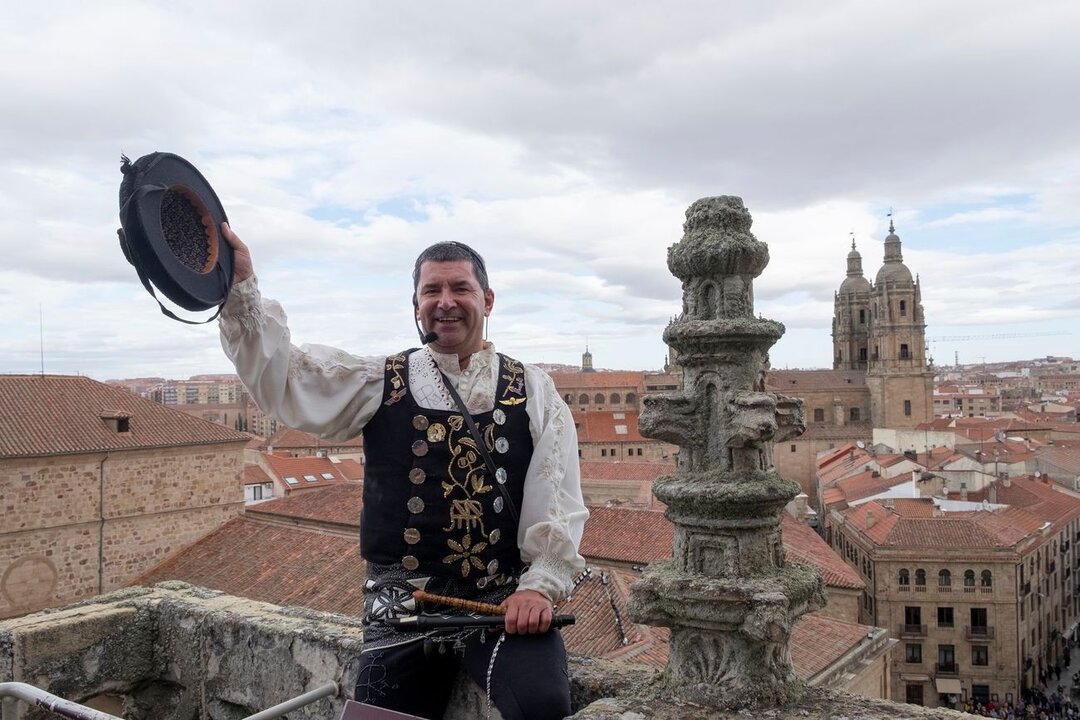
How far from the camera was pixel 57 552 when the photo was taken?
53.1 feet

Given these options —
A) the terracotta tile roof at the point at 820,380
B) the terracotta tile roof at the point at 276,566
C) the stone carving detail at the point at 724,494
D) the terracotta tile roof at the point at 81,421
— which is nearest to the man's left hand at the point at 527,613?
the stone carving detail at the point at 724,494

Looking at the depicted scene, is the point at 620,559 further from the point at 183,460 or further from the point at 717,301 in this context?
the point at 717,301

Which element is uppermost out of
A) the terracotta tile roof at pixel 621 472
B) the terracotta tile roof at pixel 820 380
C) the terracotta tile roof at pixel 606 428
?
the terracotta tile roof at pixel 820 380

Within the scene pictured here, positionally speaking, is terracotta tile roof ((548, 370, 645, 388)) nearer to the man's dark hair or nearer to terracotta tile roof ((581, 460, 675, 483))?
terracotta tile roof ((581, 460, 675, 483))

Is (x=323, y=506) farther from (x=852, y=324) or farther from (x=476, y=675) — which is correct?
(x=852, y=324)

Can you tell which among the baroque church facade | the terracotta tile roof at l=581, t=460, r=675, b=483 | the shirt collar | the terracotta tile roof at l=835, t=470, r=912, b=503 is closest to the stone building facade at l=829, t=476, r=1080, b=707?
the terracotta tile roof at l=835, t=470, r=912, b=503

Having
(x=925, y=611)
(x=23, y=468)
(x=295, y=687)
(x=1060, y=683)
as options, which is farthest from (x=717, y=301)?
(x=1060, y=683)

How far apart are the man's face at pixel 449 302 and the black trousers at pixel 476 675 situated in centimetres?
95

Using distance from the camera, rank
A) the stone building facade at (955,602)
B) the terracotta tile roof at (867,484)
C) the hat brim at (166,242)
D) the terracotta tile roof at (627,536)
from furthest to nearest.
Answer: the terracotta tile roof at (867,484) → the stone building facade at (955,602) → the terracotta tile roof at (627,536) → the hat brim at (166,242)

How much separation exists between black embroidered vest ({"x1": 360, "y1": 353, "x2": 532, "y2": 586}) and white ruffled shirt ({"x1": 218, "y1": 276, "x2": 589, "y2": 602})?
5cm

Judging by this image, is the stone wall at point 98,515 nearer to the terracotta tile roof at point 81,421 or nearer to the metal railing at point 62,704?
the terracotta tile roof at point 81,421

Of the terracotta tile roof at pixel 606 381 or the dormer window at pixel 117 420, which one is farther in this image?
the terracotta tile roof at pixel 606 381

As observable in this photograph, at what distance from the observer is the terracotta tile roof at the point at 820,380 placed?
231 feet

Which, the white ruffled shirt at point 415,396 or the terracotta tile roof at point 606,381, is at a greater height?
the terracotta tile roof at point 606,381
